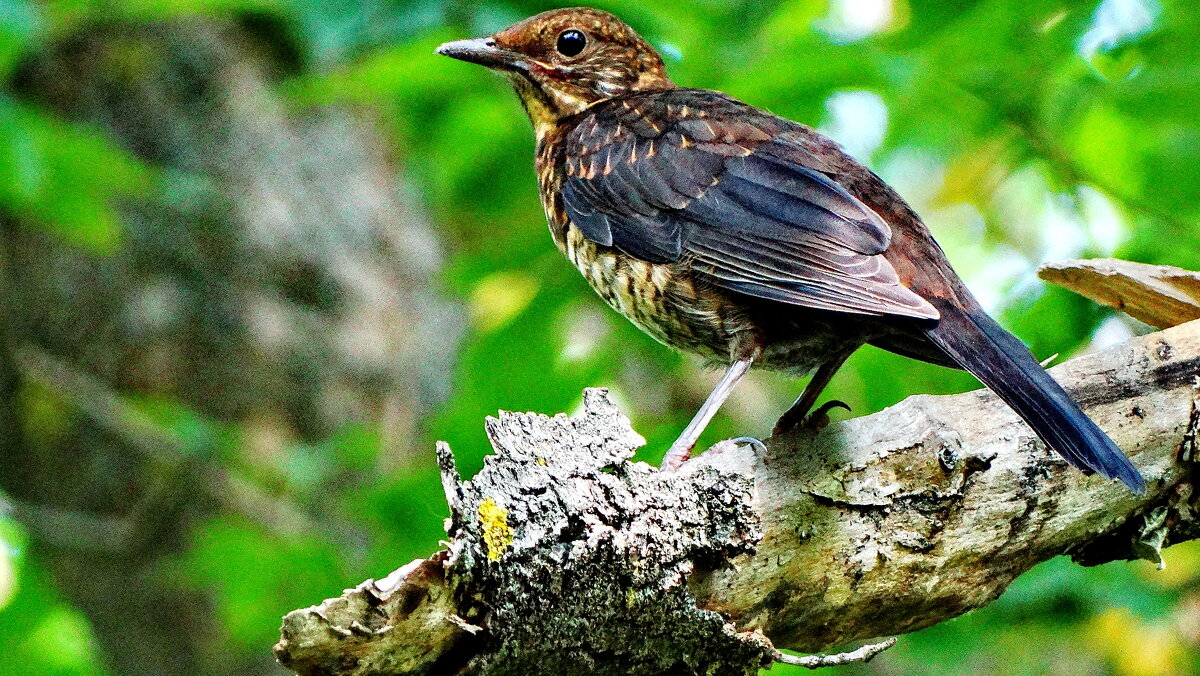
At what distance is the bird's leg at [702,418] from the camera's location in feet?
8.26

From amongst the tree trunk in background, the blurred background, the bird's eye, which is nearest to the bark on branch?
the blurred background

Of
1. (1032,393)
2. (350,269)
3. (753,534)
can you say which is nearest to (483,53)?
(753,534)

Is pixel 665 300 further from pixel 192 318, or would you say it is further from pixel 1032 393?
pixel 192 318

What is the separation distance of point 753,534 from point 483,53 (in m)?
1.86

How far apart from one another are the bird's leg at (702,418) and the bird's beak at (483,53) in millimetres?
1270

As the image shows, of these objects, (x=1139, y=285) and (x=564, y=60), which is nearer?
(x=1139, y=285)

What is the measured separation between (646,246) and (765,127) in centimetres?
47

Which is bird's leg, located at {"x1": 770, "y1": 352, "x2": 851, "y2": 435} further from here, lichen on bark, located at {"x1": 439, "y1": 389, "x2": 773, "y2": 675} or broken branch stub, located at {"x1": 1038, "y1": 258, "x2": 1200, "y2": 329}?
broken branch stub, located at {"x1": 1038, "y1": 258, "x2": 1200, "y2": 329}

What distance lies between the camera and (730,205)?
2.91 metres

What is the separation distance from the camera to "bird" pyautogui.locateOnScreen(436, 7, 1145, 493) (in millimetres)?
2471

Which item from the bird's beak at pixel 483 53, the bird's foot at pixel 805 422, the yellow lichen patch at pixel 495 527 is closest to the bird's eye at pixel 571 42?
the bird's beak at pixel 483 53

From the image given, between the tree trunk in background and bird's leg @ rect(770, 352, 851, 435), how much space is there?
2.67 metres

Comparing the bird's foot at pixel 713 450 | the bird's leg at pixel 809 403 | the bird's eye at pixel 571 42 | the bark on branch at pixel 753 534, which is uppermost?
the bird's eye at pixel 571 42

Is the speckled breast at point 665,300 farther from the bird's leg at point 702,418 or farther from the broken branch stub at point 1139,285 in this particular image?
the broken branch stub at point 1139,285
